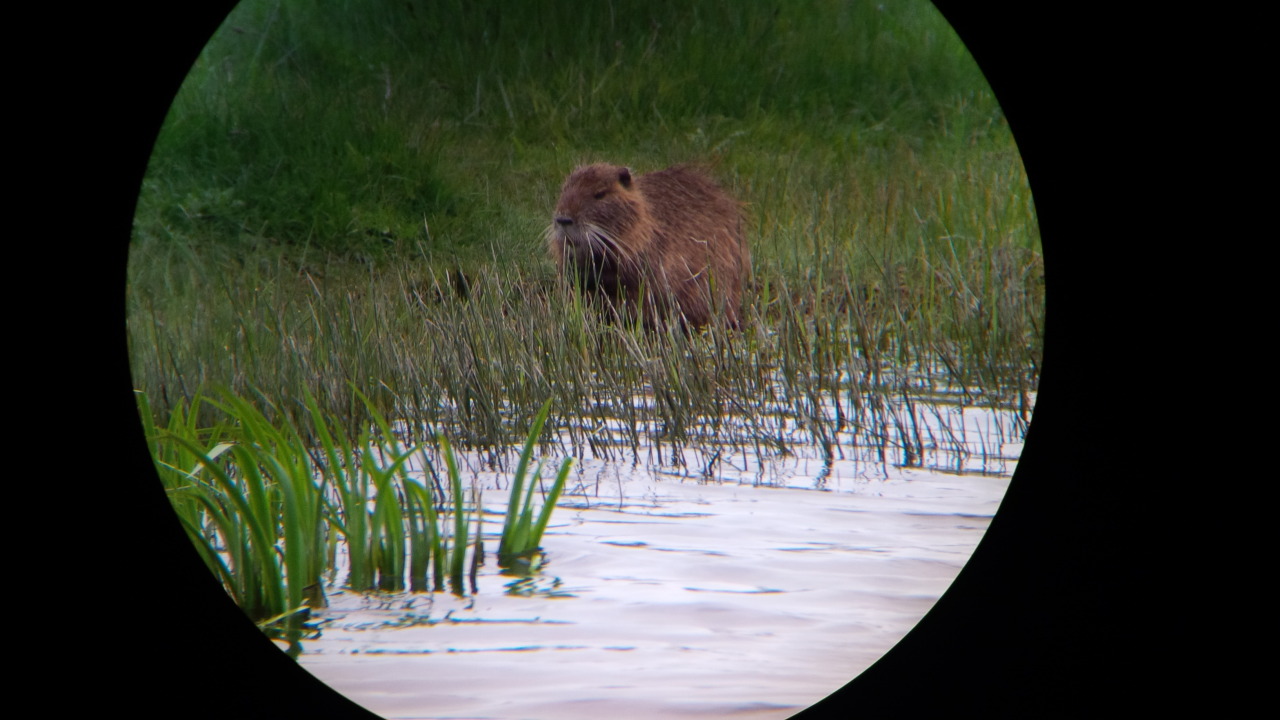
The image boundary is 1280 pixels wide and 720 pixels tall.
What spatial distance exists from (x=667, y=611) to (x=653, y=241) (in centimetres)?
262

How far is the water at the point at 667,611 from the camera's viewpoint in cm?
248

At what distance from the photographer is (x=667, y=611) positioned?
2.60 m

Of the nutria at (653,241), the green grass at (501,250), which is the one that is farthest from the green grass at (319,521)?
the nutria at (653,241)

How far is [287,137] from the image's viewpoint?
11.4 ft

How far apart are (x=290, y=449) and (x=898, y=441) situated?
Result: 177 cm

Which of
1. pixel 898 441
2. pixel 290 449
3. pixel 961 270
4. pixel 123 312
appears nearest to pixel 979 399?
pixel 898 441

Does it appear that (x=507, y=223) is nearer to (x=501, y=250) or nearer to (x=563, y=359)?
(x=501, y=250)

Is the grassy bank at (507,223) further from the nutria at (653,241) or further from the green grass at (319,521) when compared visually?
the nutria at (653,241)

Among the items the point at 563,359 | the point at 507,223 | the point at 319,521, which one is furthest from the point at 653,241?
the point at 319,521

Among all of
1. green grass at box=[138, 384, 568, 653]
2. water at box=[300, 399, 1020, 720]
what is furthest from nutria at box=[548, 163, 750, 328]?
green grass at box=[138, 384, 568, 653]

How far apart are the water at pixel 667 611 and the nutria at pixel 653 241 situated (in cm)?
131

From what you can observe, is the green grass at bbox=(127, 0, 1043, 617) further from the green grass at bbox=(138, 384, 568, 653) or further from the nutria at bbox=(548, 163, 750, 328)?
the nutria at bbox=(548, 163, 750, 328)

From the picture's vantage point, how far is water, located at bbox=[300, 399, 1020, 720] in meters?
2.48

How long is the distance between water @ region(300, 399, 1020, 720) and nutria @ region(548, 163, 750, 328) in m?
1.31
